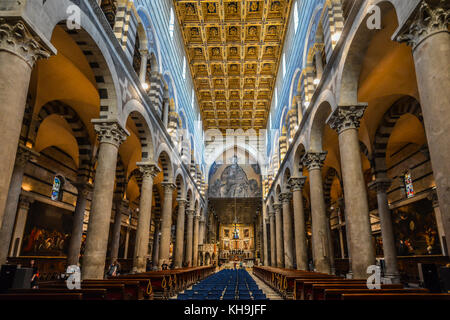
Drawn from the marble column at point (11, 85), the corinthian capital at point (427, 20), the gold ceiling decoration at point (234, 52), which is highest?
the gold ceiling decoration at point (234, 52)

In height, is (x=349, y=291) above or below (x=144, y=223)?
below

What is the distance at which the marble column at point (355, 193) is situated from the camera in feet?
27.5

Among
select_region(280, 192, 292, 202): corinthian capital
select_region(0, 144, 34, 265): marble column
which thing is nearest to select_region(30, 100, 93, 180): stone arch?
select_region(0, 144, 34, 265): marble column

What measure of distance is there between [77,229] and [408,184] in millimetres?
17709

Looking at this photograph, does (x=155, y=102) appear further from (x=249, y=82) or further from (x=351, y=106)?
(x=249, y=82)

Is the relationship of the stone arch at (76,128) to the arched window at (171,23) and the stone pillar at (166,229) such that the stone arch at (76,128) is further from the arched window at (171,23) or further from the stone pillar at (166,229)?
the arched window at (171,23)

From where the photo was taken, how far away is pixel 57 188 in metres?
17.6

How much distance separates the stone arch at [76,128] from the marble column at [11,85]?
7392 millimetres

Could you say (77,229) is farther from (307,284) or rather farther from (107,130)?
(307,284)

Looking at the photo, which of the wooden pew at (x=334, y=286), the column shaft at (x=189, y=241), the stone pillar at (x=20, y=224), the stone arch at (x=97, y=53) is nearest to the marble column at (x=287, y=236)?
the column shaft at (x=189, y=241)

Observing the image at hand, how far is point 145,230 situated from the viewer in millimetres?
13188

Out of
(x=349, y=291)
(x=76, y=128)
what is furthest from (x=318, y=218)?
(x=76, y=128)
